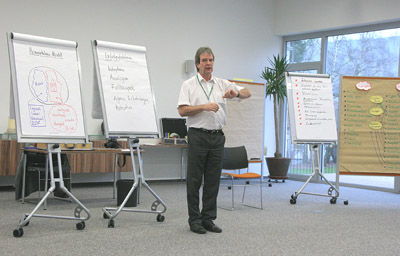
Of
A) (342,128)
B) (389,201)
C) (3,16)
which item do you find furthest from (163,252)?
(3,16)

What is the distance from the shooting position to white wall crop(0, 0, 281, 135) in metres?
6.96

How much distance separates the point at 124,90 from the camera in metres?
4.45

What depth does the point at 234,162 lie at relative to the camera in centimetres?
572

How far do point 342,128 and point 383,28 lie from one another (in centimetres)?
265

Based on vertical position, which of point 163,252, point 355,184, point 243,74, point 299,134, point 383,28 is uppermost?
point 383,28

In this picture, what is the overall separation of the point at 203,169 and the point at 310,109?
8.82 feet

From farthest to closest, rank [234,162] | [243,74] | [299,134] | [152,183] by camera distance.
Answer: [243,74] → [152,183] → [299,134] → [234,162]

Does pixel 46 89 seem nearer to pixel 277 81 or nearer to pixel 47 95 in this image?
pixel 47 95

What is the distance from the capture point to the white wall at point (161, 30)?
6.96m

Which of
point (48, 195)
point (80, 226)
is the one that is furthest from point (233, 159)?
point (48, 195)

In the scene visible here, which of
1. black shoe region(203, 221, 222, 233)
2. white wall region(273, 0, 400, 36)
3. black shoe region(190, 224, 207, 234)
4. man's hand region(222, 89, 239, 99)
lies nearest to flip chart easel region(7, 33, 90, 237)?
Answer: black shoe region(190, 224, 207, 234)

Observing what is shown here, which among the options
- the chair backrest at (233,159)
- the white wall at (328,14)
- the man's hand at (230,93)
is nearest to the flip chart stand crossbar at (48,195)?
the man's hand at (230,93)

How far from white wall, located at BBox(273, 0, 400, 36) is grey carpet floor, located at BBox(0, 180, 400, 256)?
11.1 ft

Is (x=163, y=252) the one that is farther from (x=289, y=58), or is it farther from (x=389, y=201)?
(x=289, y=58)
